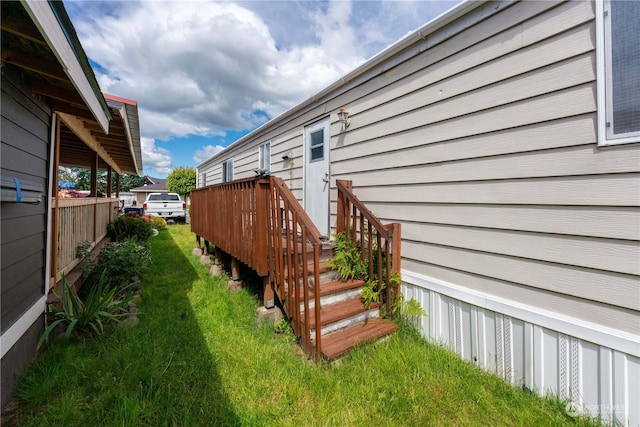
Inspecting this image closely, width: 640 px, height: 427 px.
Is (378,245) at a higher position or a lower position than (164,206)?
lower

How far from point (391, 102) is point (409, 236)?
161 centimetres

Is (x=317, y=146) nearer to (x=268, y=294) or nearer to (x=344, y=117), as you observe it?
(x=344, y=117)

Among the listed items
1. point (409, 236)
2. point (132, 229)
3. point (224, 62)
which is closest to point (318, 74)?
point (224, 62)

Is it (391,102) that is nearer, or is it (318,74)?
(391,102)

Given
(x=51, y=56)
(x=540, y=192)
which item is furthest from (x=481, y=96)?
(x=51, y=56)

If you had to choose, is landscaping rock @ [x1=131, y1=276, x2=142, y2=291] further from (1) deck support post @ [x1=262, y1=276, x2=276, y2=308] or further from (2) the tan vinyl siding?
(2) the tan vinyl siding

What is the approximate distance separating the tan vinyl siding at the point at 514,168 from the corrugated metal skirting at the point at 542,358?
0.21 meters

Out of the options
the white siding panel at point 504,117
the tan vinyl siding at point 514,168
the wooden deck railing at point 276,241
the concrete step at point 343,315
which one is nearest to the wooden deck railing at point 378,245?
the tan vinyl siding at point 514,168

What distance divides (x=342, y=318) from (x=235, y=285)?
6.43 feet

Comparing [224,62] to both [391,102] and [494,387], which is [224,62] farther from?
[494,387]

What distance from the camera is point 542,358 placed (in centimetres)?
198

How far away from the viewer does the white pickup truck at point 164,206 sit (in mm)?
13055

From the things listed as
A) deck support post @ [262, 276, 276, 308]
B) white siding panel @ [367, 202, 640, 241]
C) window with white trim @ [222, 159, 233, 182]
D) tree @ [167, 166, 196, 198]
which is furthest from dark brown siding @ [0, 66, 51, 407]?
tree @ [167, 166, 196, 198]

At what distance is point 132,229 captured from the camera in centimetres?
664
